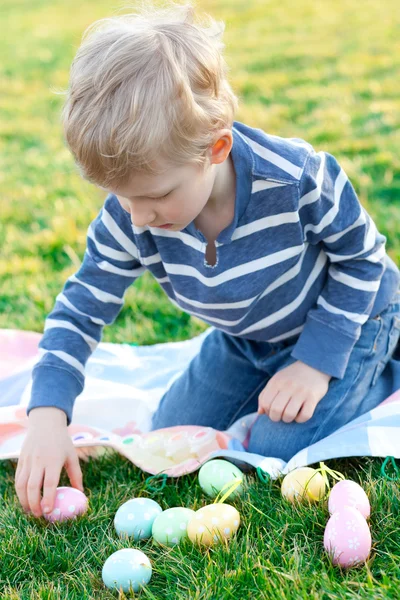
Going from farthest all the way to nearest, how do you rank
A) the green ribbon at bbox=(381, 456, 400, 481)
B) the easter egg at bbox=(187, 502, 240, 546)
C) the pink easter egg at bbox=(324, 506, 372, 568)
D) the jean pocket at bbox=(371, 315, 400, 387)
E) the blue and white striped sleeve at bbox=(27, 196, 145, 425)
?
the jean pocket at bbox=(371, 315, 400, 387), the blue and white striped sleeve at bbox=(27, 196, 145, 425), the green ribbon at bbox=(381, 456, 400, 481), the easter egg at bbox=(187, 502, 240, 546), the pink easter egg at bbox=(324, 506, 372, 568)

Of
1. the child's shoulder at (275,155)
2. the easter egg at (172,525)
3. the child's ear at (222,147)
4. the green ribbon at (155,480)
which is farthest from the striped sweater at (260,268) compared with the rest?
the easter egg at (172,525)

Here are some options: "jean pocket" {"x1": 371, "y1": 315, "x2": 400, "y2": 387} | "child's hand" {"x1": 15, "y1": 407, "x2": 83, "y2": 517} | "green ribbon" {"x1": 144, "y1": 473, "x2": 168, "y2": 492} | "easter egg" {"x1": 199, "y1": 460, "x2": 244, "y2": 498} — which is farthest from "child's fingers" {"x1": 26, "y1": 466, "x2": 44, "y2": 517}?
"jean pocket" {"x1": 371, "y1": 315, "x2": 400, "y2": 387}

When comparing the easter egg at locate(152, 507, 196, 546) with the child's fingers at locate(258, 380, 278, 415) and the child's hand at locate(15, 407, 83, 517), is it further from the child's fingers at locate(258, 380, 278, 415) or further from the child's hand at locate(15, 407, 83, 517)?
the child's fingers at locate(258, 380, 278, 415)

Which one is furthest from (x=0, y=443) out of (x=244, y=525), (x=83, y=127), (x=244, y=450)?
(x=83, y=127)

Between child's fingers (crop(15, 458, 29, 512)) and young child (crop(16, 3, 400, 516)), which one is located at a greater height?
young child (crop(16, 3, 400, 516))

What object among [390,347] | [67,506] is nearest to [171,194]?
[67,506]

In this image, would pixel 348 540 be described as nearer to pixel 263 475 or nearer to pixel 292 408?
pixel 263 475

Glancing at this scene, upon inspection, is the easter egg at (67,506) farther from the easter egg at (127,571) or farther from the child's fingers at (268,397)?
the child's fingers at (268,397)

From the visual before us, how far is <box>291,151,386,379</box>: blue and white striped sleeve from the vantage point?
1.78m

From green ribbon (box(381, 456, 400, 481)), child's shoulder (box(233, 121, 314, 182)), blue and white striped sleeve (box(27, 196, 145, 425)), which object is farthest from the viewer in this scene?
blue and white striped sleeve (box(27, 196, 145, 425))

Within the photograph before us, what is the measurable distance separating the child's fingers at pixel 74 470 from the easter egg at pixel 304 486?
47 cm

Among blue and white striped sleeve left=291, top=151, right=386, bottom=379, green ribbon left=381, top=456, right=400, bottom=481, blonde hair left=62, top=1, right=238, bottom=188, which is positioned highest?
blonde hair left=62, top=1, right=238, bottom=188

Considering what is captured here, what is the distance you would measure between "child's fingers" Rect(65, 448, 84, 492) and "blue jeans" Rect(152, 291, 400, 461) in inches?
15.7

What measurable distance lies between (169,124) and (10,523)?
903 millimetres
